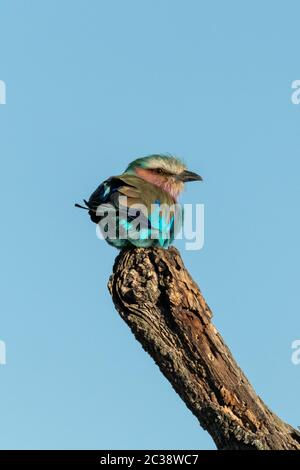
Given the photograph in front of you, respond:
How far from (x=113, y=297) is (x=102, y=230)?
1773 mm

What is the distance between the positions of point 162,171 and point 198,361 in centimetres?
336

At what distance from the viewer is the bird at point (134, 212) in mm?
7867

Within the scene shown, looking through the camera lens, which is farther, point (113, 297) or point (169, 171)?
point (169, 171)

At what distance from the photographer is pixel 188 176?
935cm

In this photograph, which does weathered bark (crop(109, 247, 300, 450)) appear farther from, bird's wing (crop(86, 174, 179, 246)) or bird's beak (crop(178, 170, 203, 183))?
bird's beak (crop(178, 170, 203, 183))

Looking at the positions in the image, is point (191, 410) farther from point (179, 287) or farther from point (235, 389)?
point (179, 287)

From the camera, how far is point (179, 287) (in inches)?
246

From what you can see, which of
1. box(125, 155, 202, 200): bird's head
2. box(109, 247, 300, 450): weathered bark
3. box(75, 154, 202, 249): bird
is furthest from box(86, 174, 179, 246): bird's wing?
box(109, 247, 300, 450): weathered bark

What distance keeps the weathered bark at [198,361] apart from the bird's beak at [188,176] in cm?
299

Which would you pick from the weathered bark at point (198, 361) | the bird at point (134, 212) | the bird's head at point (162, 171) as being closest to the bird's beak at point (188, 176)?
the bird's head at point (162, 171)

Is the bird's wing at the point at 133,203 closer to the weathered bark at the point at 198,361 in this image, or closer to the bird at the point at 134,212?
the bird at the point at 134,212

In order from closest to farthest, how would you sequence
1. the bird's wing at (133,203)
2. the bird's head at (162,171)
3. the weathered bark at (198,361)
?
the weathered bark at (198,361) < the bird's wing at (133,203) < the bird's head at (162,171)

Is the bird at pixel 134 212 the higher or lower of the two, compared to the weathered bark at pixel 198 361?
higher
